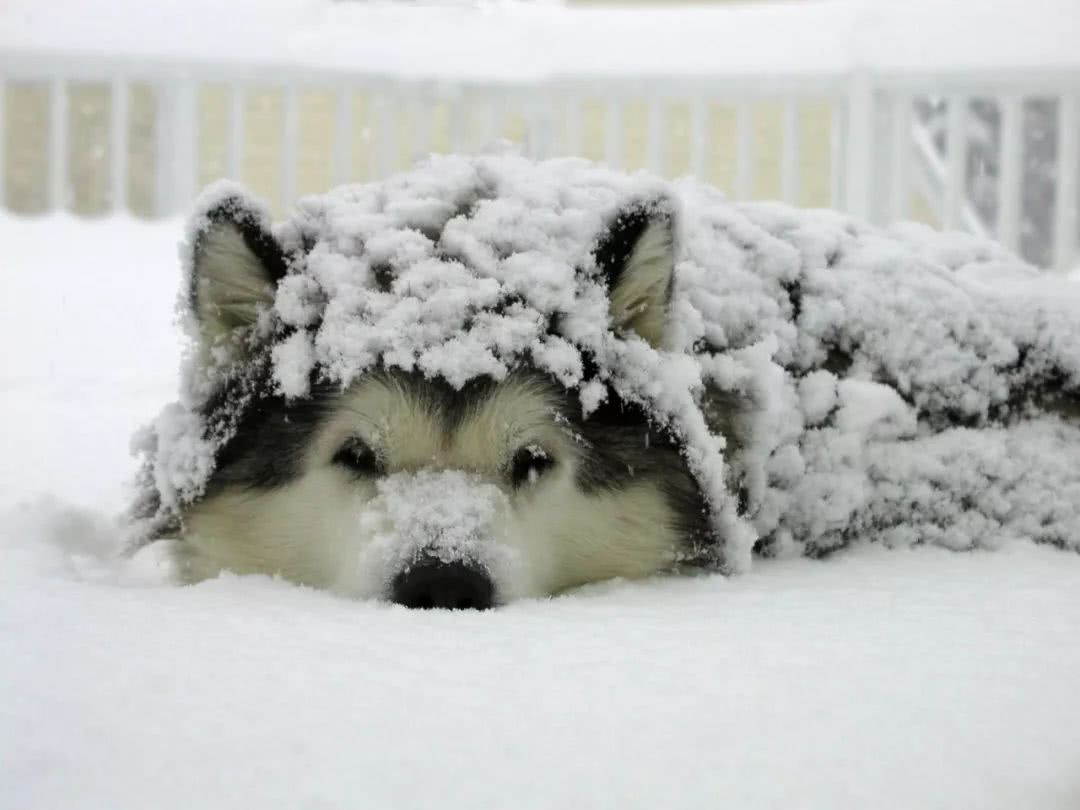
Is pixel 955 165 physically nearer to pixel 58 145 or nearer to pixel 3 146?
pixel 58 145

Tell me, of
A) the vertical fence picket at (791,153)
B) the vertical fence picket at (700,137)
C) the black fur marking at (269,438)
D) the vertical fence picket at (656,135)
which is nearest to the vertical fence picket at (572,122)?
the vertical fence picket at (656,135)

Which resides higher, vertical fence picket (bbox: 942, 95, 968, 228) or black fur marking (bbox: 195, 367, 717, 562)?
vertical fence picket (bbox: 942, 95, 968, 228)

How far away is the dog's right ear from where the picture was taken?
2.04 m

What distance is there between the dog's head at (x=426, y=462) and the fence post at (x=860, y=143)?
4772 mm

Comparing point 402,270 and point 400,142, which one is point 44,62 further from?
point 402,270

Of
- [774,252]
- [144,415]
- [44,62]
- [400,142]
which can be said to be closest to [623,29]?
[400,142]

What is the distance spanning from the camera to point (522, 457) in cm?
195

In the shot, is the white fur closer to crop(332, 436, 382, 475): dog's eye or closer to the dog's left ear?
crop(332, 436, 382, 475): dog's eye

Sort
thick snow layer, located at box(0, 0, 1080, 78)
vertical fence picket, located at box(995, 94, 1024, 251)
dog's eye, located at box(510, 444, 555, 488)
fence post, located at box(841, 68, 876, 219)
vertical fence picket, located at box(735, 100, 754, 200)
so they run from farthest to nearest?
1. vertical fence picket, located at box(735, 100, 754, 200)
2. fence post, located at box(841, 68, 876, 219)
3. vertical fence picket, located at box(995, 94, 1024, 251)
4. thick snow layer, located at box(0, 0, 1080, 78)
5. dog's eye, located at box(510, 444, 555, 488)

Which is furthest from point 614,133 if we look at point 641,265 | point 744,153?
point 641,265

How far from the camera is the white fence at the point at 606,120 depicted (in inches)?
247

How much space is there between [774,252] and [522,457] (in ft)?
2.52

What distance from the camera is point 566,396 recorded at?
6.49 ft

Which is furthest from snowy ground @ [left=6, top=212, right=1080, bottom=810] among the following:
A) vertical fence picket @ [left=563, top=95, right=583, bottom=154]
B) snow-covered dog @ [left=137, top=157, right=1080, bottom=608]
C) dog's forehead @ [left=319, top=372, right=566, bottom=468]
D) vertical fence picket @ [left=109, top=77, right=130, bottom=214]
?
vertical fence picket @ [left=563, top=95, right=583, bottom=154]
